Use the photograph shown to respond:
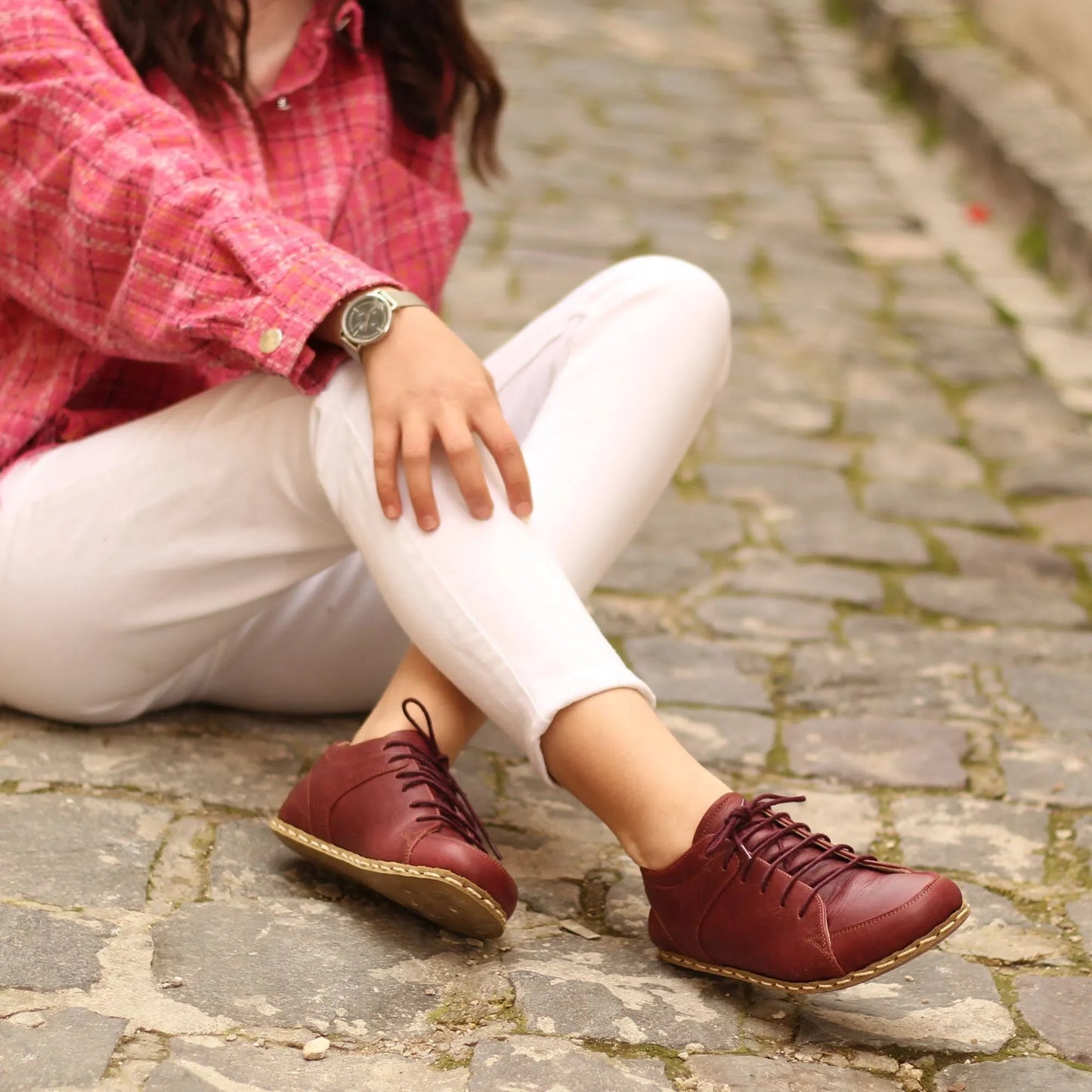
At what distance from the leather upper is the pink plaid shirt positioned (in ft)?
1.42

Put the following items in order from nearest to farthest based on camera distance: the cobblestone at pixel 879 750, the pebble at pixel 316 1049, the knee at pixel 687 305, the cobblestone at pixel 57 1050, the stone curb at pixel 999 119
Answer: the cobblestone at pixel 57 1050 < the pebble at pixel 316 1049 < the knee at pixel 687 305 < the cobblestone at pixel 879 750 < the stone curb at pixel 999 119

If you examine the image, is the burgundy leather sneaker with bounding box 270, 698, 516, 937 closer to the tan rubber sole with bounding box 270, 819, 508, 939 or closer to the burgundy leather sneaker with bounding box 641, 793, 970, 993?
the tan rubber sole with bounding box 270, 819, 508, 939

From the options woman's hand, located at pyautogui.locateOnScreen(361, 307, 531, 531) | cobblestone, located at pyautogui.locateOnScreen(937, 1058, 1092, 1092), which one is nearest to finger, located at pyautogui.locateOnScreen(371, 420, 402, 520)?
woman's hand, located at pyautogui.locateOnScreen(361, 307, 531, 531)

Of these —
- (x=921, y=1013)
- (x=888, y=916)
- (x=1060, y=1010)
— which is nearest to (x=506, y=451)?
(x=888, y=916)

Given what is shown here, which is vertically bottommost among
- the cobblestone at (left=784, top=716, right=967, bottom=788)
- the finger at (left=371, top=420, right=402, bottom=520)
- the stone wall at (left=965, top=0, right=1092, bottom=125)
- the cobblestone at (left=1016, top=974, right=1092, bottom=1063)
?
the stone wall at (left=965, top=0, right=1092, bottom=125)

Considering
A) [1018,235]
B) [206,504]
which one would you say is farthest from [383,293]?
[1018,235]

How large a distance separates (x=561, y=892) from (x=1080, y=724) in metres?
1.07

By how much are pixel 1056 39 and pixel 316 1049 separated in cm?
598

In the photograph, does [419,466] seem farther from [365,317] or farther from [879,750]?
[879,750]

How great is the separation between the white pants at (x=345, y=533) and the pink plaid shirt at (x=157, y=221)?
103 mm

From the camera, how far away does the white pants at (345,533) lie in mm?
1800

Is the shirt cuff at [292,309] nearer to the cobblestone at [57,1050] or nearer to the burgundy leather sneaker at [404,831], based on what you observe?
the burgundy leather sneaker at [404,831]

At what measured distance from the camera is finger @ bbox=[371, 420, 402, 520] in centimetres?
179

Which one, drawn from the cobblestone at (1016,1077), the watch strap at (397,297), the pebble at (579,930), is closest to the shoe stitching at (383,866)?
the pebble at (579,930)
